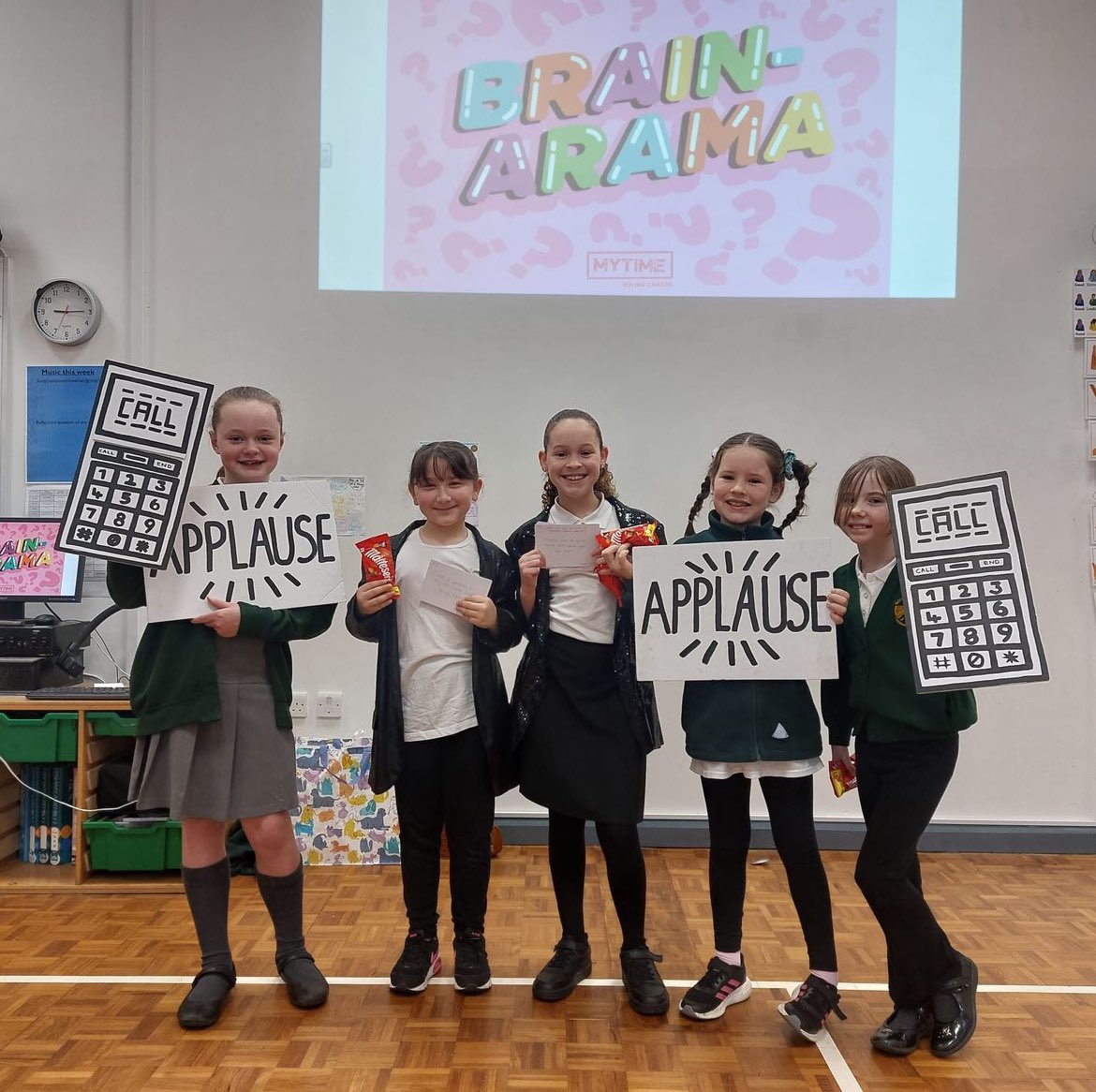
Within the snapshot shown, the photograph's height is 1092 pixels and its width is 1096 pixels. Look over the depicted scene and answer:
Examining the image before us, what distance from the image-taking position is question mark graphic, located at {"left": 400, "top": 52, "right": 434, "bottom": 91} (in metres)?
3.53

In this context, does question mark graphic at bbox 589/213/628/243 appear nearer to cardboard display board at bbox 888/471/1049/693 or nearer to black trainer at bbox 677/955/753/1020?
cardboard display board at bbox 888/471/1049/693

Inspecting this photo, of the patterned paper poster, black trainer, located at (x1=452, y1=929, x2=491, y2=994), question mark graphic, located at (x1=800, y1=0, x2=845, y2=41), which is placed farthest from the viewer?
question mark graphic, located at (x1=800, y1=0, x2=845, y2=41)

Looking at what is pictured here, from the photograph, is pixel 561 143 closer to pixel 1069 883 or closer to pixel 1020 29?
pixel 1020 29

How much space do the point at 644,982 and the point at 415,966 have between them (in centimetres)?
53

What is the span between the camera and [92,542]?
203 centimetres

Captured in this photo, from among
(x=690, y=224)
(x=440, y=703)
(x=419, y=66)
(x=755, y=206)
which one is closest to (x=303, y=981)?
(x=440, y=703)

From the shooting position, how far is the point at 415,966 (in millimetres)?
2189

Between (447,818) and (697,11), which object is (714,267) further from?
(447,818)

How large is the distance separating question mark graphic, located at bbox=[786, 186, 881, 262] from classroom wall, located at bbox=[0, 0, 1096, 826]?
7.8 inches

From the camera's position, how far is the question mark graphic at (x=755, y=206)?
3.52 m

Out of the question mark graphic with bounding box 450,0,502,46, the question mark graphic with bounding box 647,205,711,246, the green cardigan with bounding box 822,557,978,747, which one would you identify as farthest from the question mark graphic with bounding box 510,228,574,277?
the green cardigan with bounding box 822,557,978,747

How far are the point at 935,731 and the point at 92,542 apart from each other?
1814 mm

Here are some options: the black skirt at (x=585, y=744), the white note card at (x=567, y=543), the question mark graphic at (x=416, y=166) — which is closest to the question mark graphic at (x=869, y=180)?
the question mark graphic at (x=416, y=166)

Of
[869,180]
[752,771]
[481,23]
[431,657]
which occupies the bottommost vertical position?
[752,771]
